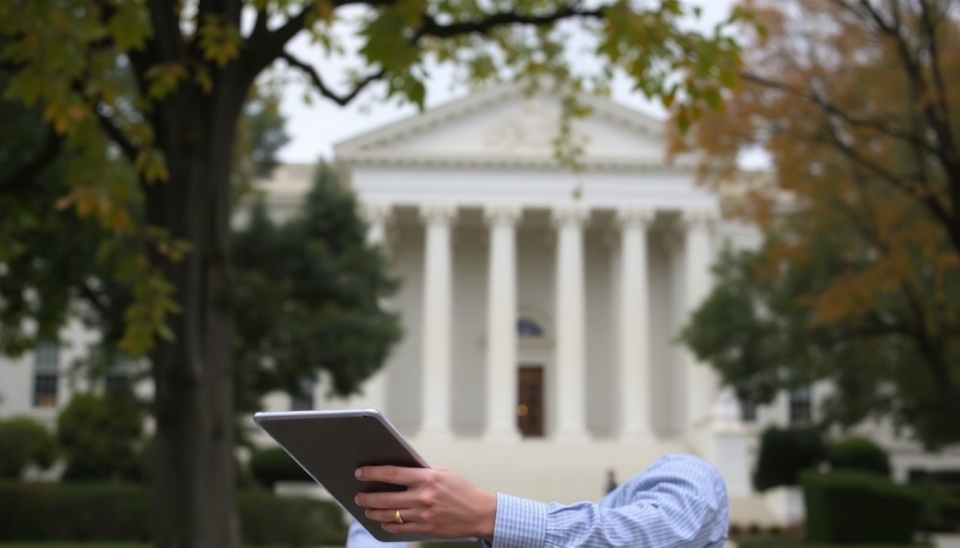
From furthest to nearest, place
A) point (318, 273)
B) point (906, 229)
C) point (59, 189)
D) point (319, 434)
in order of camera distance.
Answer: point (318, 273), point (906, 229), point (59, 189), point (319, 434)

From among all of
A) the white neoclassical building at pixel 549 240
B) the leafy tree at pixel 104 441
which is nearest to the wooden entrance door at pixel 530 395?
the white neoclassical building at pixel 549 240

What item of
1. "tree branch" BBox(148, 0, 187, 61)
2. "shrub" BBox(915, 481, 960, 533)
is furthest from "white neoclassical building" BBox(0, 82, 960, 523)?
"tree branch" BBox(148, 0, 187, 61)

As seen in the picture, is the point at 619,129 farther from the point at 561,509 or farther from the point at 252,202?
the point at 561,509

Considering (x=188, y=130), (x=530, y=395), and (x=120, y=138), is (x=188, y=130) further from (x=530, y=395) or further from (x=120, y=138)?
(x=530, y=395)

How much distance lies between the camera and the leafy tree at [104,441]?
3222 cm

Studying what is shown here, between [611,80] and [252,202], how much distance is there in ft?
57.8

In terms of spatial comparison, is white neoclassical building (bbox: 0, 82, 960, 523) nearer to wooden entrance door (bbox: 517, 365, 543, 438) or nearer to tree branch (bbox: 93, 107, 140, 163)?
wooden entrance door (bbox: 517, 365, 543, 438)

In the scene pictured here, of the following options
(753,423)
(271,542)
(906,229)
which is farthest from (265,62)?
(753,423)

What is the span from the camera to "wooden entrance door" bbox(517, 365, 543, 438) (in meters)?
46.5

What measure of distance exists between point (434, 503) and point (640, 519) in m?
0.38

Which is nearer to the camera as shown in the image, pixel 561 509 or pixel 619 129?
pixel 561 509

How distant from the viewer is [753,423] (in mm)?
47031

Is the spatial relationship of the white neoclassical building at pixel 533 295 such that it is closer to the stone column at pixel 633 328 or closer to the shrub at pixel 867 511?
the stone column at pixel 633 328

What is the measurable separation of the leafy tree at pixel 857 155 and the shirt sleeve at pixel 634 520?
13698 mm
